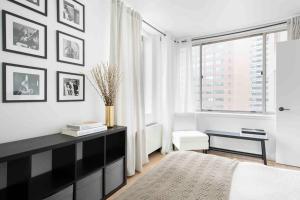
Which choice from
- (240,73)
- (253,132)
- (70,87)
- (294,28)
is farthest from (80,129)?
(294,28)

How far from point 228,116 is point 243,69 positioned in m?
1.00

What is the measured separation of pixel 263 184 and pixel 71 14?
2.26 m

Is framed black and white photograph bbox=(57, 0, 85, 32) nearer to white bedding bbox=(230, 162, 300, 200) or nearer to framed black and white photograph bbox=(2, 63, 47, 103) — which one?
framed black and white photograph bbox=(2, 63, 47, 103)

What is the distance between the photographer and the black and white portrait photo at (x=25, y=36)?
137 centimetres

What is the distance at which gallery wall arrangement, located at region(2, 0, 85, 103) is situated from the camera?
4.36ft

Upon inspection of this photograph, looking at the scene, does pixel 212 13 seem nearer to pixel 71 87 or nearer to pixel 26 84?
pixel 71 87

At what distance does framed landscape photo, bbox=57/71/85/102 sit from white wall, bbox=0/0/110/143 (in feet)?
0.15

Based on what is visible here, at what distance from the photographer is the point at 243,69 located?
346cm

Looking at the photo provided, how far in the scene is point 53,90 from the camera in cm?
166

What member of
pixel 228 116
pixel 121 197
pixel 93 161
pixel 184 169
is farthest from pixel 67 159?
pixel 228 116

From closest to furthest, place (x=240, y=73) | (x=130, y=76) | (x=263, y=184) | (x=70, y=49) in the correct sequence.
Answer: (x=263, y=184) → (x=70, y=49) → (x=130, y=76) → (x=240, y=73)

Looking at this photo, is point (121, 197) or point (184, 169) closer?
point (121, 197)

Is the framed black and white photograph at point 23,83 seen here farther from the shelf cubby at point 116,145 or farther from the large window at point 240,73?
the large window at point 240,73

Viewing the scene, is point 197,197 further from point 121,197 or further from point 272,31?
point 272,31
